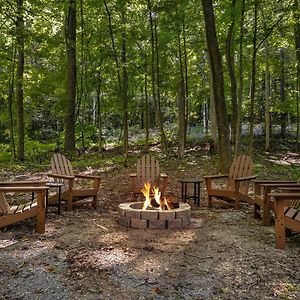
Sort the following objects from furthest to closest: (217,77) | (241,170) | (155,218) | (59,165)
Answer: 1. (217,77)
2. (241,170)
3. (59,165)
4. (155,218)

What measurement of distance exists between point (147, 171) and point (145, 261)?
3.38 metres

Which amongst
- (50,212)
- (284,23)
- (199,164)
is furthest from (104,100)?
(50,212)

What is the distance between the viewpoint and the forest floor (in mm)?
3057

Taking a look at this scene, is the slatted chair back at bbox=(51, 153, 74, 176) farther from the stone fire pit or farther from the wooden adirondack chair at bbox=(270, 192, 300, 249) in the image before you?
the wooden adirondack chair at bbox=(270, 192, 300, 249)

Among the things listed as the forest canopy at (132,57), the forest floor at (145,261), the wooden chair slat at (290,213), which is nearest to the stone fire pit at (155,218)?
the forest floor at (145,261)

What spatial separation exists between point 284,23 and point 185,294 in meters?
11.5

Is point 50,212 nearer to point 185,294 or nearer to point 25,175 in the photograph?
point 185,294

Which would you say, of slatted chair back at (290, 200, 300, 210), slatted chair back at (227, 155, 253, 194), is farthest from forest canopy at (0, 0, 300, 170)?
slatted chair back at (290, 200, 300, 210)

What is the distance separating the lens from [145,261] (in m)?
3.69

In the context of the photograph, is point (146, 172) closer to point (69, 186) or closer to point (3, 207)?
point (69, 186)

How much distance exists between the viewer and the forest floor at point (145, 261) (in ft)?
10.0

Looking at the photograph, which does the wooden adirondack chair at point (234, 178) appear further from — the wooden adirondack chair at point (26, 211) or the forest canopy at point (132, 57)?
the forest canopy at point (132, 57)

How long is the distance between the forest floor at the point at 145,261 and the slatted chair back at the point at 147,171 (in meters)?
1.37

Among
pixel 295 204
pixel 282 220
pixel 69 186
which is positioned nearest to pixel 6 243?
pixel 69 186
